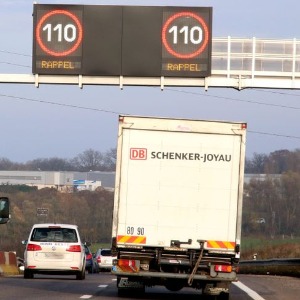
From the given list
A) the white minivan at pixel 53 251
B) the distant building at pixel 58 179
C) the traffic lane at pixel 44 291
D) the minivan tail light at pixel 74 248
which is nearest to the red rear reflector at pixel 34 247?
the white minivan at pixel 53 251

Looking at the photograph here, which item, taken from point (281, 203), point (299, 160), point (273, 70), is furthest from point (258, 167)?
point (273, 70)

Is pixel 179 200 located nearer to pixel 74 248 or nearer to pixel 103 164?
pixel 74 248

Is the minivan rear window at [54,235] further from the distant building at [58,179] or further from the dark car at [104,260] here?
the distant building at [58,179]

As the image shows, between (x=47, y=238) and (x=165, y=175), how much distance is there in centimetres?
1101

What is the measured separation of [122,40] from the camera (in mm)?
30922

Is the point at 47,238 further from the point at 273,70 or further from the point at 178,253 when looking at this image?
the point at 178,253

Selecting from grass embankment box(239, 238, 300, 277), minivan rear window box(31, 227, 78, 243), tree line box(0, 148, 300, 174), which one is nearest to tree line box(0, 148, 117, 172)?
tree line box(0, 148, 300, 174)

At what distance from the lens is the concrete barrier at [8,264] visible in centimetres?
3826

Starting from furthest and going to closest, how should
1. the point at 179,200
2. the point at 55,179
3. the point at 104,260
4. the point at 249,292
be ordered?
the point at 55,179
the point at 104,260
the point at 249,292
the point at 179,200

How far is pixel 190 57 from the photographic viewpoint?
101 ft

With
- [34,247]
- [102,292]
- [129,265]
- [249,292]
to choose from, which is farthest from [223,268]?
[34,247]

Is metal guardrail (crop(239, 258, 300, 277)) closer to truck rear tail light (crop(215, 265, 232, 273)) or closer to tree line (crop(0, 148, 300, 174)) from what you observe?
truck rear tail light (crop(215, 265, 232, 273))

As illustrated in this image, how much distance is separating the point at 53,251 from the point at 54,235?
560 mm

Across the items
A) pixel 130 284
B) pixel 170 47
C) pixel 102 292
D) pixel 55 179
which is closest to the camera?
pixel 130 284
